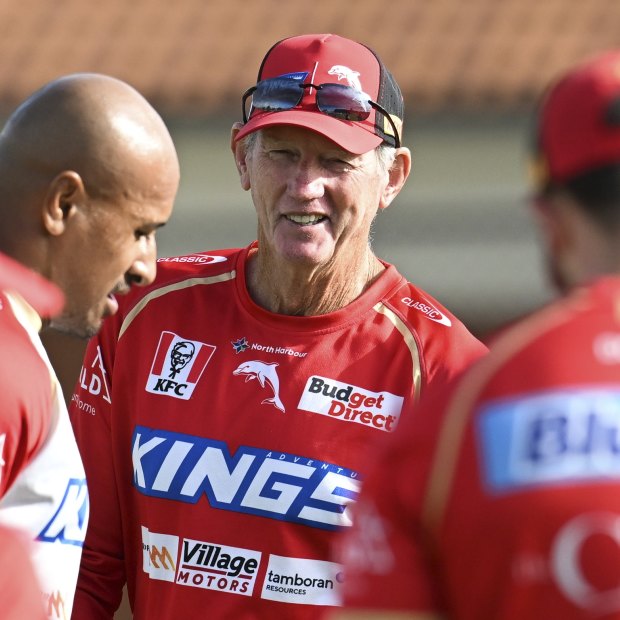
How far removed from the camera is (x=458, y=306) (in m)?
10.7

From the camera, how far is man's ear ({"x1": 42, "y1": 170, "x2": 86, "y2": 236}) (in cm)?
300

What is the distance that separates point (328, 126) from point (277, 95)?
20cm

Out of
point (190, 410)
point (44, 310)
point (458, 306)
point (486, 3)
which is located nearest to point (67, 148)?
point (44, 310)

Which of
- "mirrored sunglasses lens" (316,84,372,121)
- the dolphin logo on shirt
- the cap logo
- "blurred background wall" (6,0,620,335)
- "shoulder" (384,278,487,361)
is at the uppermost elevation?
"blurred background wall" (6,0,620,335)

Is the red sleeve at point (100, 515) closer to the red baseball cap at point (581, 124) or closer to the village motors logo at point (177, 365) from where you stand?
the village motors logo at point (177, 365)

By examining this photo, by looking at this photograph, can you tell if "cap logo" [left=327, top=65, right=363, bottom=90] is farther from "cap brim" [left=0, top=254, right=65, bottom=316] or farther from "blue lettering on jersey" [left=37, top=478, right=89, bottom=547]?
"blue lettering on jersey" [left=37, top=478, right=89, bottom=547]

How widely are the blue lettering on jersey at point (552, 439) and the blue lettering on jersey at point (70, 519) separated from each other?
47.9 inches

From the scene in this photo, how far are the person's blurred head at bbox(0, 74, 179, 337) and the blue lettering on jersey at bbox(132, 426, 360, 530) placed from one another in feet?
1.70

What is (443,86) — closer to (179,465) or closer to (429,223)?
(429,223)

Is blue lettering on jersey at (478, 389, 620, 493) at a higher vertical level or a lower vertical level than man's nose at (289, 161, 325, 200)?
lower

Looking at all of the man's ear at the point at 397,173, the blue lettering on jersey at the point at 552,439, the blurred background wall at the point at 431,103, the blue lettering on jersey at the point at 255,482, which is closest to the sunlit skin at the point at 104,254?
the blue lettering on jersey at the point at 255,482

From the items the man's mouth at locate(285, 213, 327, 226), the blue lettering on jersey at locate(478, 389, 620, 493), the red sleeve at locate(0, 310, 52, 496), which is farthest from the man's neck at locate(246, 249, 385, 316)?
the blue lettering on jersey at locate(478, 389, 620, 493)

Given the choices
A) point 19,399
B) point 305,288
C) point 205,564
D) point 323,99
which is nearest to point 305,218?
point 305,288

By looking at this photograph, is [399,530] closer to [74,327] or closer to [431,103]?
[74,327]
